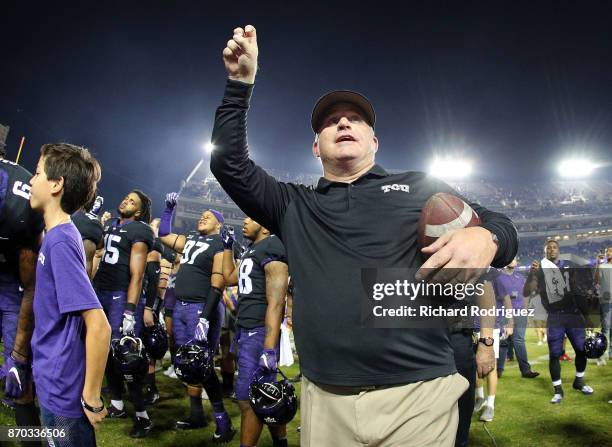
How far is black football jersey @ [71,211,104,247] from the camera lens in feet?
16.2

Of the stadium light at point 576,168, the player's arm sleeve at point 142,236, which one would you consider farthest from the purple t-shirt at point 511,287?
the stadium light at point 576,168

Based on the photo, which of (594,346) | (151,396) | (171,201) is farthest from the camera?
(594,346)

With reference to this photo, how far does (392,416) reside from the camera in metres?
1.53

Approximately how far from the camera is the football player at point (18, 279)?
266cm

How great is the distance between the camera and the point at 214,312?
17.7 ft

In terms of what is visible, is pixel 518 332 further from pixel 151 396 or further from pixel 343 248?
pixel 343 248

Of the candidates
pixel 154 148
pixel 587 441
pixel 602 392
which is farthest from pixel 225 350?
pixel 154 148

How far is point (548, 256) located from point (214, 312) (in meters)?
6.15

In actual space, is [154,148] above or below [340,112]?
above

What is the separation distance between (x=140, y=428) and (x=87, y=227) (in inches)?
95.6

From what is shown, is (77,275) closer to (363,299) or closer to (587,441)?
(363,299)

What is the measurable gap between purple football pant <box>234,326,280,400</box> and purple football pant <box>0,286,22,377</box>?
200 cm

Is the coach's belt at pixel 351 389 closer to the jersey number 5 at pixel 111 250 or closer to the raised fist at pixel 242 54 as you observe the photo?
the raised fist at pixel 242 54

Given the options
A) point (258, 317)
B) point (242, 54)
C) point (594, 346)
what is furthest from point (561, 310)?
point (242, 54)
